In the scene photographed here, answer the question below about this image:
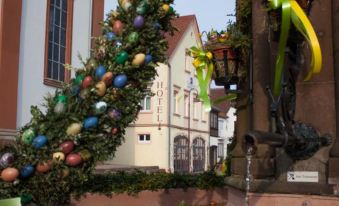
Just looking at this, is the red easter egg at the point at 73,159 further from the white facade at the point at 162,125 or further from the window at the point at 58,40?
the white facade at the point at 162,125

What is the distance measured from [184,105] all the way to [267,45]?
3228 cm

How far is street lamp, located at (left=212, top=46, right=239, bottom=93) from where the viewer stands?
6734 millimetres

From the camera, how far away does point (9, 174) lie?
546 cm

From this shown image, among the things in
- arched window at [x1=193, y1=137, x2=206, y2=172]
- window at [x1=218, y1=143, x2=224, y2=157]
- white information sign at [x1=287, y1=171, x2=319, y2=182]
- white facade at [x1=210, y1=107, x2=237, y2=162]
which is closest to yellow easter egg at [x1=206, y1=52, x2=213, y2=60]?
white information sign at [x1=287, y1=171, x2=319, y2=182]

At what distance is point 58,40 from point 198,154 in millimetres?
22060

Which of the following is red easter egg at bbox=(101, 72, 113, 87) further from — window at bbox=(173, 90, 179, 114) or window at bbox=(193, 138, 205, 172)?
window at bbox=(193, 138, 205, 172)

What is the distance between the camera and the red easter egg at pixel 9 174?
546 centimetres

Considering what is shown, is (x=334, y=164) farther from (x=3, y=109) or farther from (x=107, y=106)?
(x=3, y=109)

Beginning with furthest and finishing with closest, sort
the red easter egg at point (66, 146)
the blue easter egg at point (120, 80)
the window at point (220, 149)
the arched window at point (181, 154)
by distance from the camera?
the window at point (220, 149) → the arched window at point (181, 154) → the blue easter egg at point (120, 80) → the red easter egg at point (66, 146)

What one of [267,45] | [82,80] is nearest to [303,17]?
[267,45]

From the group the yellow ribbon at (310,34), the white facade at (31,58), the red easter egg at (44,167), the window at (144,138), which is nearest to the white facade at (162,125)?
the window at (144,138)

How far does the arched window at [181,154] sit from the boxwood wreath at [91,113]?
2983 cm

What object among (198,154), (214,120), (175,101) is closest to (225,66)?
(175,101)

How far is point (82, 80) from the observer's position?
5.80 meters
